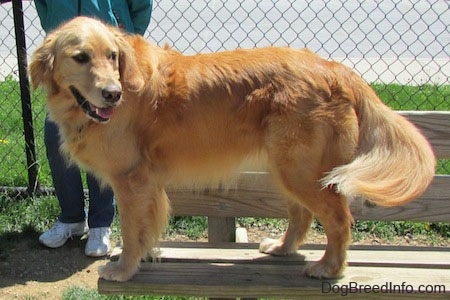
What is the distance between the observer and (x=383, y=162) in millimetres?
2725

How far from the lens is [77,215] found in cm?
420

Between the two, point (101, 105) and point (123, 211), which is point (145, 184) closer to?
point (123, 211)

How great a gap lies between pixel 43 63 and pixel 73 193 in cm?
144

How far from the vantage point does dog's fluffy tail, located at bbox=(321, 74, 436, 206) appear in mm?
2576

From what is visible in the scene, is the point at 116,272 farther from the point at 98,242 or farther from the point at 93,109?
the point at 98,242

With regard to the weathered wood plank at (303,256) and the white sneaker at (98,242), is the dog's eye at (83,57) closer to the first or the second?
the weathered wood plank at (303,256)

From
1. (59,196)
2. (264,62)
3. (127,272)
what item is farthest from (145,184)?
(59,196)

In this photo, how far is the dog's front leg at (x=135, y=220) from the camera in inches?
113

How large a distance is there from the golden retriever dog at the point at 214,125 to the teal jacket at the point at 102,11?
586mm

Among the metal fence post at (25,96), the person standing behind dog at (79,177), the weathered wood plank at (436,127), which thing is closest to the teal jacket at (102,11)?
the person standing behind dog at (79,177)

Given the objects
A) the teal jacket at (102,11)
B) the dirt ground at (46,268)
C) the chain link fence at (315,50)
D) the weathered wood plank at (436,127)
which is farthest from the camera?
the chain link fence at (315,50)

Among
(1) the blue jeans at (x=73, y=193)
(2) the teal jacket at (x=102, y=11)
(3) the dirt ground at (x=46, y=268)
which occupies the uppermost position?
(2) the teal jacket at (x=102, y=11)

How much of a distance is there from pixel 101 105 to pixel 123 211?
550 mm

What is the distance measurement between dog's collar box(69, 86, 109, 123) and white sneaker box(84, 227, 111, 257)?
1.49 m
